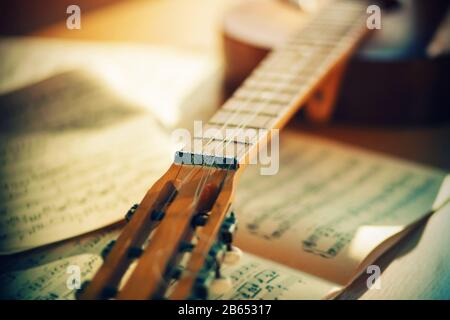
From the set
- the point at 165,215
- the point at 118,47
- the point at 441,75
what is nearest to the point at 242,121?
the point at 165,215

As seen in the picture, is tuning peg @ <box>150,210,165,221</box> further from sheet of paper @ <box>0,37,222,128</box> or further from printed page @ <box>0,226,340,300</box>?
sheet of paper @ <box>0,37,222,128</box>

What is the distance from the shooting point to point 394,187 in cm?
81

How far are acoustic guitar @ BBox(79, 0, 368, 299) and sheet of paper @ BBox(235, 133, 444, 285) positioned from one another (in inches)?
5.5

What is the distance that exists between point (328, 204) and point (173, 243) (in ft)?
1.19

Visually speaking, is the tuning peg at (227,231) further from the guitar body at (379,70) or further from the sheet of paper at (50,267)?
the guitar body at (379,70)

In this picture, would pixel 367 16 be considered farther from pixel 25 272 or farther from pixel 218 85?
pixel 25 272

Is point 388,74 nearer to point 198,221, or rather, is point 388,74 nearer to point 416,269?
point 416,269

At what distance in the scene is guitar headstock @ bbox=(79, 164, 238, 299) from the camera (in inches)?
17.3

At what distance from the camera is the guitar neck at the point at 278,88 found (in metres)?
0.58

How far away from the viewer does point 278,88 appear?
2.44ft

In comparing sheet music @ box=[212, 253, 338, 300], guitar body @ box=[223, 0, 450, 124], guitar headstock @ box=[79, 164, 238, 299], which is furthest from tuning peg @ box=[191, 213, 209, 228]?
guitar body @ box=[223, 0, 450, 124]

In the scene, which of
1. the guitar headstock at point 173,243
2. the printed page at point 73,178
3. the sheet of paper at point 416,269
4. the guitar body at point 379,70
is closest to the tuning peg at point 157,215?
the guitar headstock at point 173,243

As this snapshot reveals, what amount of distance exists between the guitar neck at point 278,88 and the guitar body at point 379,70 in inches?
1.6

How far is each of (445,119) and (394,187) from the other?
0.24 metres
